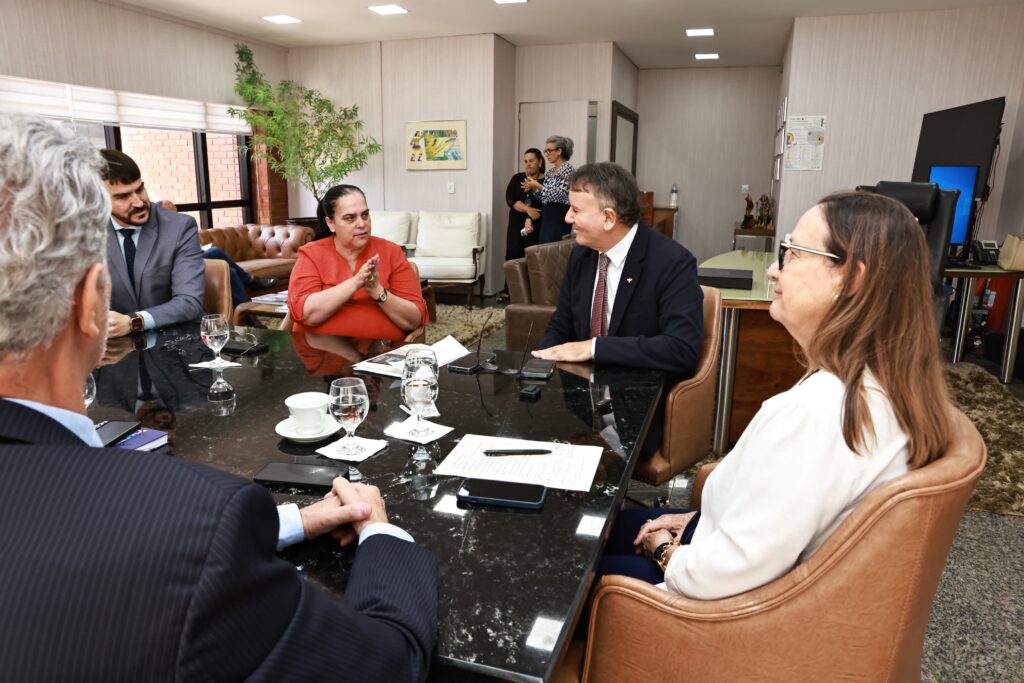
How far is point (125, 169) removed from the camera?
2.61 meters

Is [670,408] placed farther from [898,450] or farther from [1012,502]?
[1012,502]

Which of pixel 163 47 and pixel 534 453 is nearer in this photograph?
pixel 534 453

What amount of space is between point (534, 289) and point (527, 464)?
3037mm

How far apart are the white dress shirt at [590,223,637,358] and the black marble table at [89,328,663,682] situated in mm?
481

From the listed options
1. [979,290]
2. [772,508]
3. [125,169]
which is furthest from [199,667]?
[979,290]

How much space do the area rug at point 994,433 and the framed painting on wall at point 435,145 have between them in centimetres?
522

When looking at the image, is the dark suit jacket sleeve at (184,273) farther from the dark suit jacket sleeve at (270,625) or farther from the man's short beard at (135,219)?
the dark suit jacket sleeve at (270,625)

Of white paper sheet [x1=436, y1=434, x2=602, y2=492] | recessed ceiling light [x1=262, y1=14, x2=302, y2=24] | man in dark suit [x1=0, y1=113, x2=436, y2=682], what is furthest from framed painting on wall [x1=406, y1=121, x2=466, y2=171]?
man in dark suit [x1=0, y1=113, x2=436, y2=682]

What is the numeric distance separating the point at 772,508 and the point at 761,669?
254 millimetres

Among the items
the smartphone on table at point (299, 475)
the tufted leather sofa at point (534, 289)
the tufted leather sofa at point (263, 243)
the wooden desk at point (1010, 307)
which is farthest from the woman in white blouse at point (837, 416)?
the tufted leather sofa at point (263, 243)

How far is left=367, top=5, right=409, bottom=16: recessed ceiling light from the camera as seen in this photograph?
20.3 feet

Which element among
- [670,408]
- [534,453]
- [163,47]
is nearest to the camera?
[534,453]

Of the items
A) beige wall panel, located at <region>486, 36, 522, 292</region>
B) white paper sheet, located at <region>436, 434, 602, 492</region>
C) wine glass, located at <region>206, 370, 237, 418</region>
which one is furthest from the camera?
Result: beige wall panel, located at <region>486, 36, 522, 292</region>

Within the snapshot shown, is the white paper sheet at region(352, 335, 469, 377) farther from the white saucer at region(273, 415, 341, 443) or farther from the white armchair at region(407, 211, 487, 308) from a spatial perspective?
the white armchair at region(407, 211, 487, 308)
